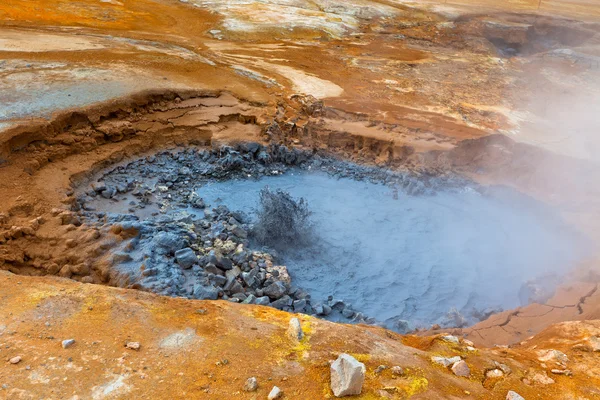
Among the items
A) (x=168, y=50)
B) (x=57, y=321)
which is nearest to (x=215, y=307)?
(x=57, y=321)

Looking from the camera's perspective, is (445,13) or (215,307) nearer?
(215,307)

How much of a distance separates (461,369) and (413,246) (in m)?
4.29

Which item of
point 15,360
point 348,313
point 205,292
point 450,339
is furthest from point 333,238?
point 15,360

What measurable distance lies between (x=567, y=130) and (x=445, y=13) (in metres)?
15.0

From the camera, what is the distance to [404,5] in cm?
2489

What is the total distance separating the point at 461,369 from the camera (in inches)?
147

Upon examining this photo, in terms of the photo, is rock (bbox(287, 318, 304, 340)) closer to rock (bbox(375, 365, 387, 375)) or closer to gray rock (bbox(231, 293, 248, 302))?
rock (bbox(375, 365, 387, 375))

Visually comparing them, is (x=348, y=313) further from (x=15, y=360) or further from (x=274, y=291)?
(x=15, y=360)

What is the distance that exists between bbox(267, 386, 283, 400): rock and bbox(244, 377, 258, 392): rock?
133 mm

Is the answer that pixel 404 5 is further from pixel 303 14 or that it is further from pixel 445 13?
pixel 303 14

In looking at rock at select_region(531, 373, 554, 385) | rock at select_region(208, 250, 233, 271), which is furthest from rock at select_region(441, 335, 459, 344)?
rock at select_region(208, 250, 233, 271)

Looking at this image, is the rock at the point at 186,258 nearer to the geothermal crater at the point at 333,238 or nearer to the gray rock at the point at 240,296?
the geothermal crater at the point at 333,238

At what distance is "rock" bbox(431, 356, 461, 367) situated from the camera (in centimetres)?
383

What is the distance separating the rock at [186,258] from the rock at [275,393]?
304cm
